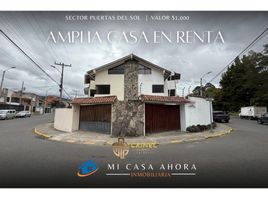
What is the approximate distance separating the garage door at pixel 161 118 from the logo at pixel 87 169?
6.22 meters

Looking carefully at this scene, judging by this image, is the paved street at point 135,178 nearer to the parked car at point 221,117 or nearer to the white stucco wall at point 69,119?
the white stucco wall at point 69,119

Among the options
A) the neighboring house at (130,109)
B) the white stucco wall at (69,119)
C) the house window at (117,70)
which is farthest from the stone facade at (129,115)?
the house window at (117,70)

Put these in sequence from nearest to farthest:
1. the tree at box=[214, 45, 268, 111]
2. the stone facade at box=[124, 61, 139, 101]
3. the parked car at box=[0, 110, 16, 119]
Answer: the stone facade at box=[124, 61, 139, 101] < the parked car at box=[0, 110, 16, 119] < the tree at box=[214, 45, 268, 111]

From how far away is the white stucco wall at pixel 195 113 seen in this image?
1234 cm

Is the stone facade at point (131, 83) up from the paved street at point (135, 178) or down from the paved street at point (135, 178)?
up

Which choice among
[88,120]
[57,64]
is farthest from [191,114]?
[57,64]

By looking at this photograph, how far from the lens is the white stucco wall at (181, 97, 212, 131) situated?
1234 cm

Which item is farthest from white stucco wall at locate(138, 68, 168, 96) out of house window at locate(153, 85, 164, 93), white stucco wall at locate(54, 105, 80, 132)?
white stucco wall at locate(54, 105, 80, 132)

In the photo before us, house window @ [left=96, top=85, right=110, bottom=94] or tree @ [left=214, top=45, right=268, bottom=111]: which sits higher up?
tree @ [left=214, top=45, right=268, bottom=111]

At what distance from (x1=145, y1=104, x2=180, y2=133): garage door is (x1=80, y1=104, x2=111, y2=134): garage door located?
2851 millimetres

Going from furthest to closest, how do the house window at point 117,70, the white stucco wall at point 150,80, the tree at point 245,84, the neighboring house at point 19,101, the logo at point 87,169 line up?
the neighboring house at point 19,101 < the tree at point 245,84 < the house window at point 117,70 < the white stucco wall at point 150,80 < the logo at point 87,169

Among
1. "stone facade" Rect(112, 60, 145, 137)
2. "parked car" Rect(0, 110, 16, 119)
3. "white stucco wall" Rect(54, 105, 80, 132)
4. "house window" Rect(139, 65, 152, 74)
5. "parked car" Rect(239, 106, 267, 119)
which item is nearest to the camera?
"stone facade" Rect(112, 60, 145, 137)

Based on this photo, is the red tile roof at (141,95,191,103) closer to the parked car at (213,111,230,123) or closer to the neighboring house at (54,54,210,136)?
the neighboring house at (54,54,210,136)

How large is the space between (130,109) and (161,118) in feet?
8.88
